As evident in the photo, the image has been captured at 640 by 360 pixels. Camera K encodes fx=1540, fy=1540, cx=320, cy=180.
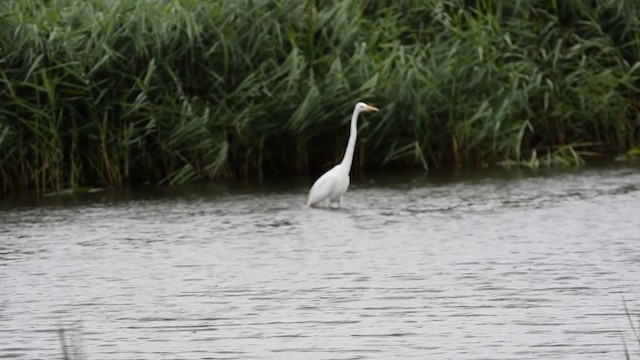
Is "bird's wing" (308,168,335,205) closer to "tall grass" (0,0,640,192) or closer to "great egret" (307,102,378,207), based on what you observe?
"great egret" (307,102,378,207)

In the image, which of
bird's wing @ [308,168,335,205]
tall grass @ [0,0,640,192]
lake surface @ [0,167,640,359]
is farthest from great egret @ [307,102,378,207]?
tall grass @ [0,0,640,192]

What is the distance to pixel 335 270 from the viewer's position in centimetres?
1009

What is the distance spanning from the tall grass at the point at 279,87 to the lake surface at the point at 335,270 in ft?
1.59

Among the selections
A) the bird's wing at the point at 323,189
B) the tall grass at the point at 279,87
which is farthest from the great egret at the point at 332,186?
the tall grass at the point at 279,87

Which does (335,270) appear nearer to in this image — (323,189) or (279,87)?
(323,189)

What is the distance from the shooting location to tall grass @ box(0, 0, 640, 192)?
1503 centimetres

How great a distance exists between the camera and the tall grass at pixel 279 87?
15031mm

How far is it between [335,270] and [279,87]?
5.79 meters

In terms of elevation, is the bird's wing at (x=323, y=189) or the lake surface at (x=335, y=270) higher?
the bird's wing at (x=323, y=189)

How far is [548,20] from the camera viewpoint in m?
17.0

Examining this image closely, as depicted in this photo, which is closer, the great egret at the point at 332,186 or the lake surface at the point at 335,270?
the lake surface at the point at 335,270

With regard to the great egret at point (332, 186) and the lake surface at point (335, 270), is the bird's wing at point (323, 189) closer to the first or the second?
the great egret at point (332, 186)

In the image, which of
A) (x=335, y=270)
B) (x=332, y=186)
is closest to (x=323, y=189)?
(x=332, y=186)

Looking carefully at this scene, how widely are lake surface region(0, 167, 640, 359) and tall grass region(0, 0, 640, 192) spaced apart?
0.48 metres
